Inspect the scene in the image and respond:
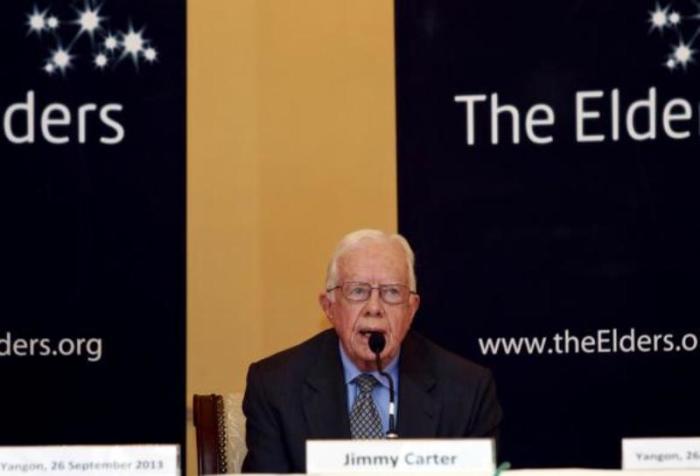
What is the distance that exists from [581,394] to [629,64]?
119 centimetres

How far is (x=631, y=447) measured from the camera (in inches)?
122

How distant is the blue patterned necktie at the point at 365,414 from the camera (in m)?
4.04

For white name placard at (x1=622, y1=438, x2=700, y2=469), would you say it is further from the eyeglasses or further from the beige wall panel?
the beige wall panel

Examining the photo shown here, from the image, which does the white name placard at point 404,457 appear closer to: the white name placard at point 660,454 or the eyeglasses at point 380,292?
the white name placard at point 660,454

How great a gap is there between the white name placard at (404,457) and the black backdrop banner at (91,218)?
2.38 metres

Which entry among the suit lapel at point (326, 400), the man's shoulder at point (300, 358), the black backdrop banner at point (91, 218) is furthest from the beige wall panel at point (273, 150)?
the suit lapel at point (326, 400)

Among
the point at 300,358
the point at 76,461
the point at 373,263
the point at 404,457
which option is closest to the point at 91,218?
the point at 300,358

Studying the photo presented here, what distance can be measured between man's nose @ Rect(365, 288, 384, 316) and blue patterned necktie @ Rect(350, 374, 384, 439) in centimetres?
19

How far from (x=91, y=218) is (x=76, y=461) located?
2.36 meters

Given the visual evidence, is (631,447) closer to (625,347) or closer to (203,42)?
(625,347)

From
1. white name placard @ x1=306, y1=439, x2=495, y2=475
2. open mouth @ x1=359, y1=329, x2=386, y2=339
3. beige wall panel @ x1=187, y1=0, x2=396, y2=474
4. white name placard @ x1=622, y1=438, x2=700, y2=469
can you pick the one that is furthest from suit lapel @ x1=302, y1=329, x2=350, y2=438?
beige wall panel @ x1=187, y1=0, x2=396, y2=474

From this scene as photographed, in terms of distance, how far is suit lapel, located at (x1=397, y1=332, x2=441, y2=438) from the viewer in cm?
404

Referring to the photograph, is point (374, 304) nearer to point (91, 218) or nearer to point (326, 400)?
point (326, 400)

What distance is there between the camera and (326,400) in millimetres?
4078
